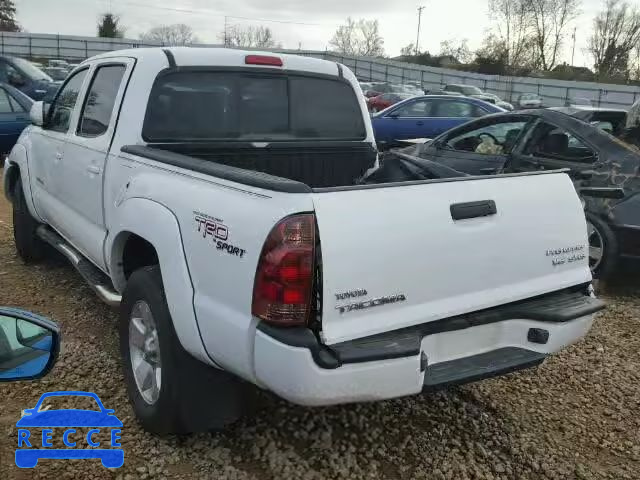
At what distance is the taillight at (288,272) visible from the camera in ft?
7.21

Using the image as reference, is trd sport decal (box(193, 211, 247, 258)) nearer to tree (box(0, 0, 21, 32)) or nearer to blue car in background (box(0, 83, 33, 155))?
blue car in background (box(0, 83, 33, 155))

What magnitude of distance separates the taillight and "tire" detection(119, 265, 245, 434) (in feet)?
2.12

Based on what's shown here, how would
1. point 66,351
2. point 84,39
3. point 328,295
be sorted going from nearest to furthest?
point 328,295
point 66,351
point 84,39

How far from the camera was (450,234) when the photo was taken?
2.49m

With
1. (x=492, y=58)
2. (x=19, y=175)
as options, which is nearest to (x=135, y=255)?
(x=19, y=175)

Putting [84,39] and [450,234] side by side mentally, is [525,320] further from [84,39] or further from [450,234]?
[84,39]

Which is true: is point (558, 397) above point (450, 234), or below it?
below

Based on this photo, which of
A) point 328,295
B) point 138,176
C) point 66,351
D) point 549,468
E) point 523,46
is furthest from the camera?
point 523,46

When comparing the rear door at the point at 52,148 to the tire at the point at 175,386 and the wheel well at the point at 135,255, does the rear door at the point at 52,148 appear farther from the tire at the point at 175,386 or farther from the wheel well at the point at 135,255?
the tire at the point at 175,386

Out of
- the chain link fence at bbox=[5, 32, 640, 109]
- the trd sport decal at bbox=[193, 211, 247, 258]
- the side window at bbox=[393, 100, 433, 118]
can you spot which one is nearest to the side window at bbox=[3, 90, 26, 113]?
the side window at bbox=[393, 100, 433, 118]

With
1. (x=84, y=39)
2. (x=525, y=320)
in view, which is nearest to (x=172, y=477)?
(x=525, y=320)

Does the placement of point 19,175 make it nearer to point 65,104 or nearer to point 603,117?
point 65,104

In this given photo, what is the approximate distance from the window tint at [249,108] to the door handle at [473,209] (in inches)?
71.4

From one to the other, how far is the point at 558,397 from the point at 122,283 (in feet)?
8.63
